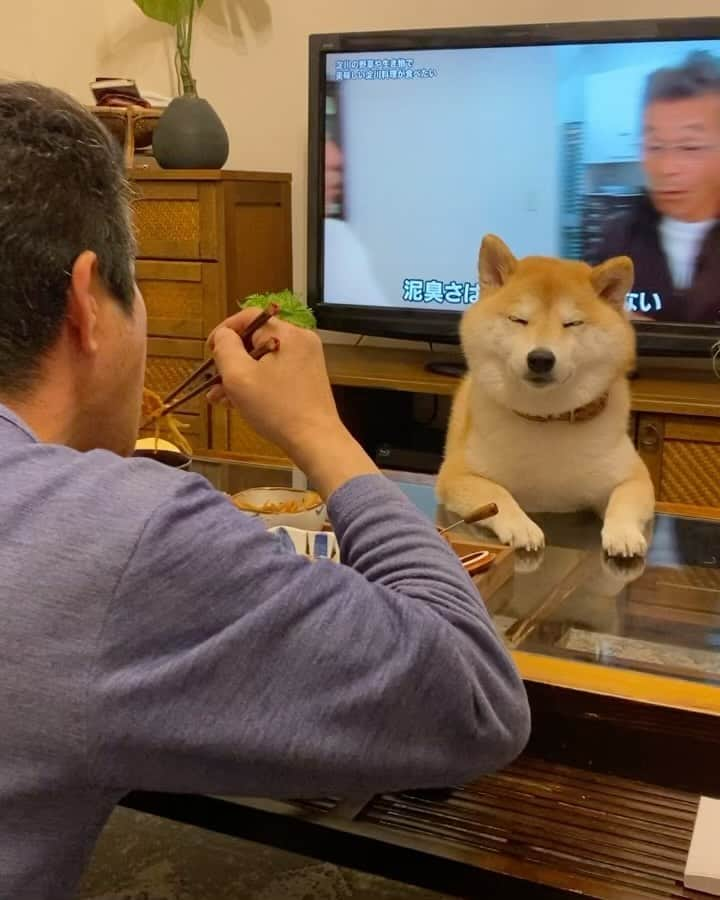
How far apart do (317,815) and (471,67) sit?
2.22 metres

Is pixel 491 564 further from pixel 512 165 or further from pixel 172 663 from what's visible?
pixel 512 165

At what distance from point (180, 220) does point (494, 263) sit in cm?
162

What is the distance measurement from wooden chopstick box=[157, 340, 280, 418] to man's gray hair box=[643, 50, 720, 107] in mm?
1836

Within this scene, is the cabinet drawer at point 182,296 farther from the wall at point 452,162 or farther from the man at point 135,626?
the man at point 135,626

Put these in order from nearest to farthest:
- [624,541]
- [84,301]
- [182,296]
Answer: [84,301]
[624,541]
[182,296]

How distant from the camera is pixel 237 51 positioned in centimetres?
329

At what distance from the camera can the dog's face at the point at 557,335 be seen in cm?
144

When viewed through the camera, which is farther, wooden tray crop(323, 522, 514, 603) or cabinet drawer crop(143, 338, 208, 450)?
cabinet drawer crop(143, 338, 208, 450)

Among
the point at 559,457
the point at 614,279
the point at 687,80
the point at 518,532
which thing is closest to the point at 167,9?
the point at 687,80

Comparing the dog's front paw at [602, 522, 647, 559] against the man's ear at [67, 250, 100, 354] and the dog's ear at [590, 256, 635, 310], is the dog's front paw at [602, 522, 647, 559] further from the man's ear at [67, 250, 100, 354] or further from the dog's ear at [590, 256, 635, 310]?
the man's ear at [67, 250, 100, 354]

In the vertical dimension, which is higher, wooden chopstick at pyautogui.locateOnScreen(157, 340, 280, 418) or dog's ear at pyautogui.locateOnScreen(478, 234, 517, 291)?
dog's ear at pyautogui.locateOnScreen(478, 234, 517, 291)

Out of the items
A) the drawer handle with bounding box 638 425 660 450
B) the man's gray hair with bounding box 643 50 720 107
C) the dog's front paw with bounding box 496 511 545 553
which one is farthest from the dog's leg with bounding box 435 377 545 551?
the man's gray hair with bounding box 643 50 720 107

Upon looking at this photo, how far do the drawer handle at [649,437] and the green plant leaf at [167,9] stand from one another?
1799 mm

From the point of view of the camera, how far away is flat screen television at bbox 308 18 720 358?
2.61m
